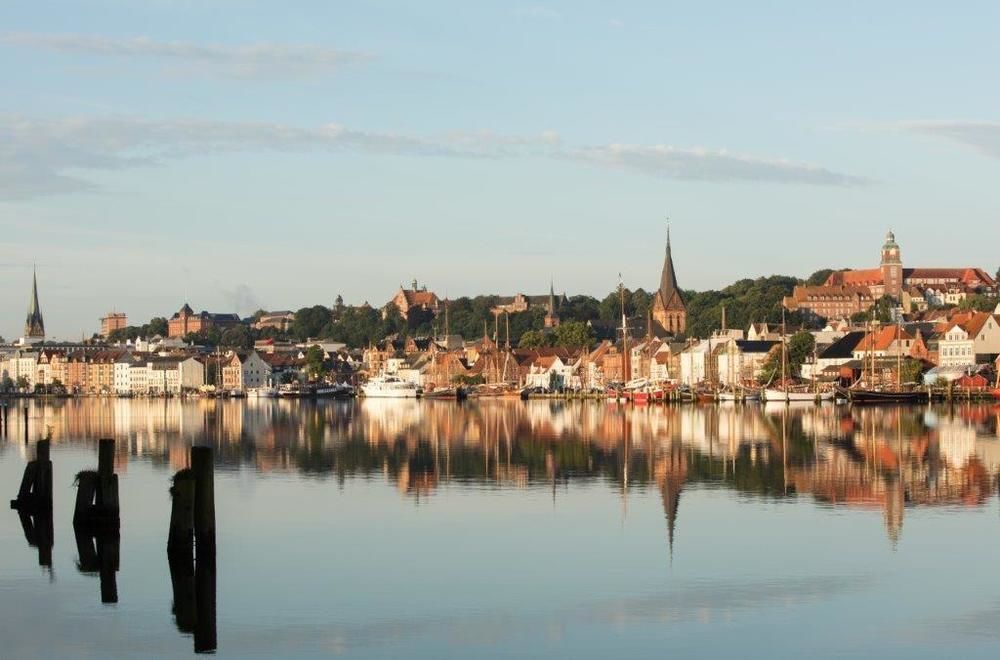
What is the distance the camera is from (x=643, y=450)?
179 feet

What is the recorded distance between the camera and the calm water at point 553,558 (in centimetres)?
2219

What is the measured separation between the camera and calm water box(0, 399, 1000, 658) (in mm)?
22188

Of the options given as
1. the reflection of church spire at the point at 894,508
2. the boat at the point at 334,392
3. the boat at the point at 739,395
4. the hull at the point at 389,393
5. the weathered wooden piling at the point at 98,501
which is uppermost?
the weathered wooden piling at the point at 98,501

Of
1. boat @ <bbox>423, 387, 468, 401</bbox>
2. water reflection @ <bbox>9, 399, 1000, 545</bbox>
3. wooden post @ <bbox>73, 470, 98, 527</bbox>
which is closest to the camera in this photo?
wooden post @ <bbox>73, 470, 98, 527</bbox>

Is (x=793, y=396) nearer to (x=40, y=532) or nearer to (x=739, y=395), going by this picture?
(x=739, y=395)

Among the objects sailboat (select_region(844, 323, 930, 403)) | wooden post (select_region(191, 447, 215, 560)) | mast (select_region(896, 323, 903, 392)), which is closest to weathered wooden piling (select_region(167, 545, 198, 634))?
wooden post (select_region(191, 447, 215, 560))

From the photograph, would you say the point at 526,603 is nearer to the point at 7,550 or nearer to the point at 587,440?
the point at 7,550

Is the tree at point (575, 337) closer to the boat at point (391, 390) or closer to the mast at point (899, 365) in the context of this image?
the boat at point (391, 390)

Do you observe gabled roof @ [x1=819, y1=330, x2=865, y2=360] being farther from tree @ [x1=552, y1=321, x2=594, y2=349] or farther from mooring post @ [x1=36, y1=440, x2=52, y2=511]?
mooring post @ [x1=36, y1=440, x2=52, y2=511]

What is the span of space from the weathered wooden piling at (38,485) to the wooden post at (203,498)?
8157 mm

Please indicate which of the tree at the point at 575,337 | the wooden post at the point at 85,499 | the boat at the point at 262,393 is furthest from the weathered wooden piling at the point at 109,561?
the tree at the point at 575,337

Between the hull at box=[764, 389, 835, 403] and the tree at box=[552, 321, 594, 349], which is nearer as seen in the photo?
the hull at box=[764, 389, 835, 403]

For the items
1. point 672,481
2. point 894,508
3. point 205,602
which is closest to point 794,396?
point 672,481

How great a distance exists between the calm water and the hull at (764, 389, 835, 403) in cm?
5799
